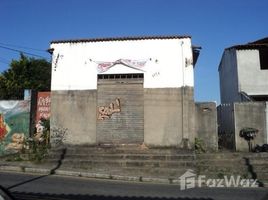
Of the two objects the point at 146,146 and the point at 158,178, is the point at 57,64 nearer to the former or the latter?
the point at 146,146

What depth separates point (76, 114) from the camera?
21.2m

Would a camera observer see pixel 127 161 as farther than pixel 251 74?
No

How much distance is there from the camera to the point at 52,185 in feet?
43.4

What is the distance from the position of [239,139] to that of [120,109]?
5.66 metres

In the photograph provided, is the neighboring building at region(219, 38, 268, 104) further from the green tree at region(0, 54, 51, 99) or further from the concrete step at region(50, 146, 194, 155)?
the green tree at region(0, 54, 51, 99)

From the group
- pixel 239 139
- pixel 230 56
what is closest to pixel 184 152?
pixel 239 139

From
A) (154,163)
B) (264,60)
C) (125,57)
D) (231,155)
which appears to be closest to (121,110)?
(125,57)

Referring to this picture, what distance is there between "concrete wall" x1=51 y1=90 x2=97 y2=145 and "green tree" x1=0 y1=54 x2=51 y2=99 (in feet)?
59.8

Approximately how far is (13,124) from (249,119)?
11.5 m

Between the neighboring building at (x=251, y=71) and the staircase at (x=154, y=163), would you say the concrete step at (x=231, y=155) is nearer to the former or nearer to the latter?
the staircase at (x=154, y=163)

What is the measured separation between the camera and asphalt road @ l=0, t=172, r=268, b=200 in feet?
37.6

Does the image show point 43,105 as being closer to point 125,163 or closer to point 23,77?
point 125,163

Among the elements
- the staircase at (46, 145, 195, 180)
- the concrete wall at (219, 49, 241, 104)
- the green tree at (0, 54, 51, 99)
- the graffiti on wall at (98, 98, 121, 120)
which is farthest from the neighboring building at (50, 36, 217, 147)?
the green tree at (0, 54, 51, 99)

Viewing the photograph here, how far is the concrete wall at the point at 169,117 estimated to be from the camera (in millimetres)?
20500
